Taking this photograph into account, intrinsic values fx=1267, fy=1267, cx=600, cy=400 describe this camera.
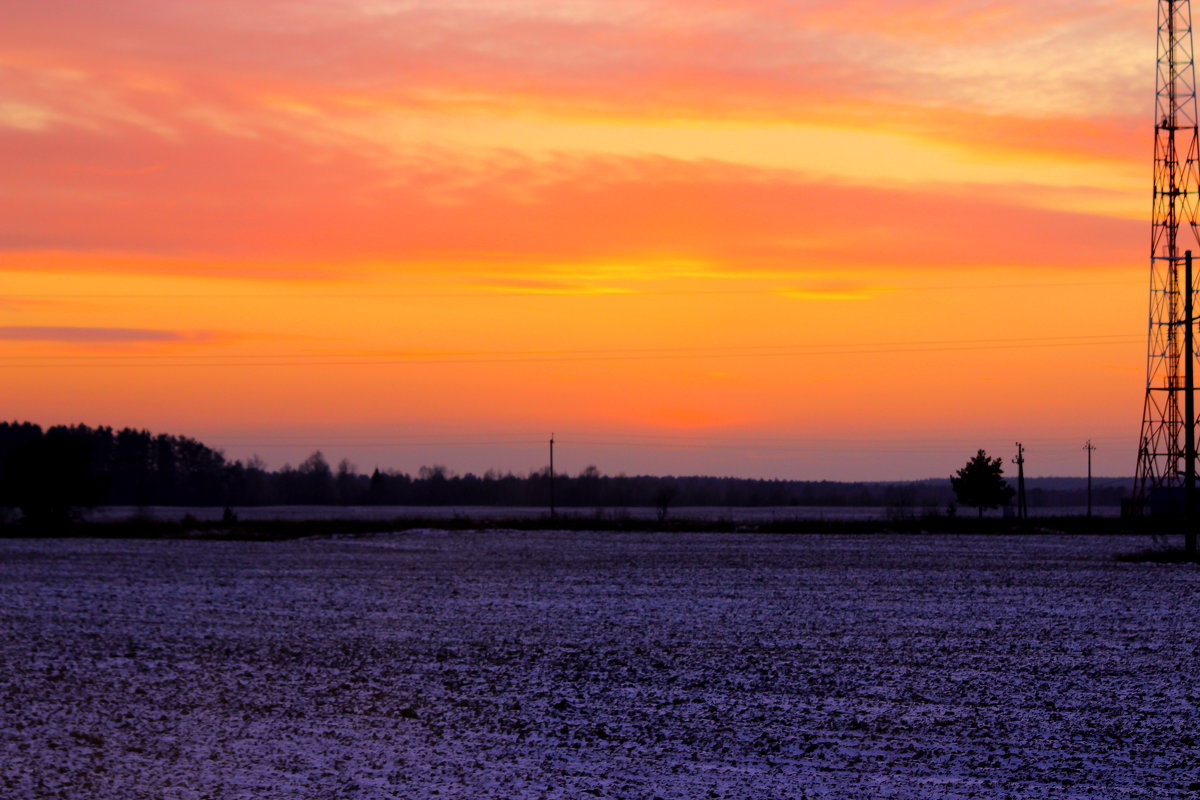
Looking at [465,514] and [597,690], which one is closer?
[597,690]

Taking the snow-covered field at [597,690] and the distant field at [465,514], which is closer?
the snow-covered field at [597,690]

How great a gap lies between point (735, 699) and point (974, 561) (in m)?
32.3

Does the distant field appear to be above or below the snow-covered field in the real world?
below

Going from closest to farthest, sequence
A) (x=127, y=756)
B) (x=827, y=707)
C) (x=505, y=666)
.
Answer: (x=127, y=756) < (x=827, y=707) < (x=505, y=666)

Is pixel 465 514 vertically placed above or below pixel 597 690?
below

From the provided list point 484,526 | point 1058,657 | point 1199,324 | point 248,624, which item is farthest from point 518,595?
point 484,526

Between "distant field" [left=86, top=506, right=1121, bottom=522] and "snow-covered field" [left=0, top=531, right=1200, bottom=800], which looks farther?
"distant field" [left=86, top=506, right=1121, bottom=522]

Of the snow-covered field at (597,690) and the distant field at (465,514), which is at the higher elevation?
the snow-covered field at (597,690)

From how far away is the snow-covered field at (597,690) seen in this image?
11.2m

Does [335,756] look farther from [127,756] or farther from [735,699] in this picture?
[735,699]

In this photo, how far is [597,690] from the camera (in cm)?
1571

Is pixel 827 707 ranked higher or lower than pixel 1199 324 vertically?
lower

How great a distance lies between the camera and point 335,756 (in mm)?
11969

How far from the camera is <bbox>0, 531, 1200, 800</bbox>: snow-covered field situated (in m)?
11.2
